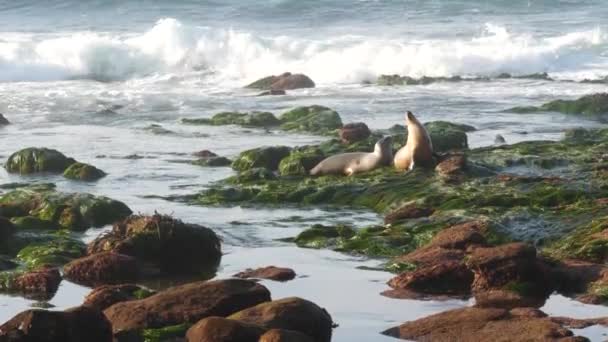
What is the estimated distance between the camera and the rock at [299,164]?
661 inches

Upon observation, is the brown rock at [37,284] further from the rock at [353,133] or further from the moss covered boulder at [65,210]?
the rock at [353,133]

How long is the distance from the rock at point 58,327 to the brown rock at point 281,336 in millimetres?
1047

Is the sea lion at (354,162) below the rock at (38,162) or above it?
above

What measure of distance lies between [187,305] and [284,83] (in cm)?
2184

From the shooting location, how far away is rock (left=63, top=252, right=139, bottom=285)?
1064 centimetres

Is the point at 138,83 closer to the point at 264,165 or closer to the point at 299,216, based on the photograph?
the point at 264,165

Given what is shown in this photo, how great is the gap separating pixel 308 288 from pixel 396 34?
30469mm

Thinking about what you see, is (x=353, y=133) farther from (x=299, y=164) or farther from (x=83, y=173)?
(x=83, y=173)

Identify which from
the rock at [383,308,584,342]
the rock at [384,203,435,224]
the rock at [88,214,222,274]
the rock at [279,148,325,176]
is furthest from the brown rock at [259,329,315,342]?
the rock at [279,148,325,176]

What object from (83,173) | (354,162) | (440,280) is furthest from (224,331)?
(83,173)

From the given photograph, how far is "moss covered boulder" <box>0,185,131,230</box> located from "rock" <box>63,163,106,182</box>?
9.32ft

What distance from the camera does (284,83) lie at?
30.4 m

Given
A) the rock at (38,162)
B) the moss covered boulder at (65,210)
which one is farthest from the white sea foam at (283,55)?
the moss covered boulder at (65,210)

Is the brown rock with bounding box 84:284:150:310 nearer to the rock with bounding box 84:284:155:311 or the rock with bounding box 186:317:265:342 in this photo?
the rock with bounding box 84:284:155:311
